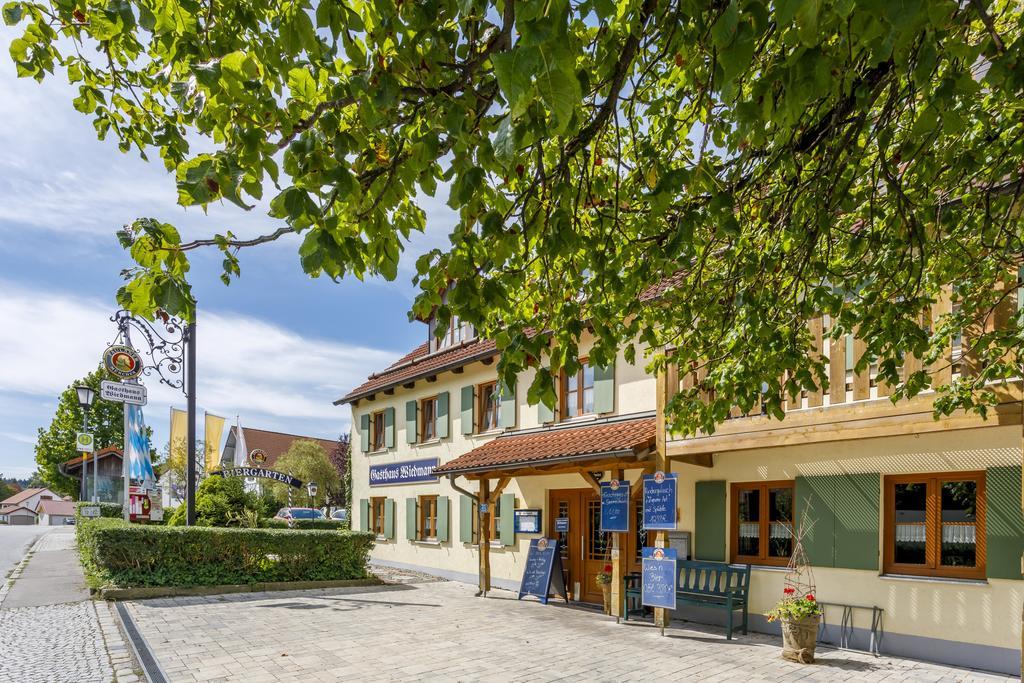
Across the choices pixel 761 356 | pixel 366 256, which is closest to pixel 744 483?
pixel 761 356

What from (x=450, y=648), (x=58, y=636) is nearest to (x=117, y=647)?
(x=58, y=636)

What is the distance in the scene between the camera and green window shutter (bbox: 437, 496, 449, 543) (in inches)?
679

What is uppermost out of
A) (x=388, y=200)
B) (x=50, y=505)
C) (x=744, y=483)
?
(x=388, y=200)

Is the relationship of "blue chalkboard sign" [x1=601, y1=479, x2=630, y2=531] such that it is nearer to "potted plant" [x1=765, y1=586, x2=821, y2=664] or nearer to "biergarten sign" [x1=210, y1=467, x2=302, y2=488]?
"potted plant" [x1=765, y1=586, x2=821, y2=664]

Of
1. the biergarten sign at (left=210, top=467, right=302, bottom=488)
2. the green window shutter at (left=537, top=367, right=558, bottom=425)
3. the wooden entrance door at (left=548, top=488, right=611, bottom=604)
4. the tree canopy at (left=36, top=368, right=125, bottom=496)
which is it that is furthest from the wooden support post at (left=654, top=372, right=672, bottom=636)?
the tree canopy at (left=36, top=368, right=125, bottom=496)

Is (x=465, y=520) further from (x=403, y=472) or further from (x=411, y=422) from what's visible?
(x=411, y=422)

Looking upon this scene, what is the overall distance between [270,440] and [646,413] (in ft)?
134

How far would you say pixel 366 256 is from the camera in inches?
143

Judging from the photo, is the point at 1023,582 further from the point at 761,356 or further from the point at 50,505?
the point at 50,505

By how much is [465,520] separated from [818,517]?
9.06 m

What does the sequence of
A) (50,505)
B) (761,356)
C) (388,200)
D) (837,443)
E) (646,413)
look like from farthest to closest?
(50,505)
(646,413)
(837,443)
(761,356)
(388,200)

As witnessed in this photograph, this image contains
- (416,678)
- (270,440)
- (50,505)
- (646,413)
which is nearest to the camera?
(416,678)

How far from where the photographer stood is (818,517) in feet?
31.2

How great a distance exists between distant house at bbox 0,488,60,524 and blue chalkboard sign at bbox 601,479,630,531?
288 feet
